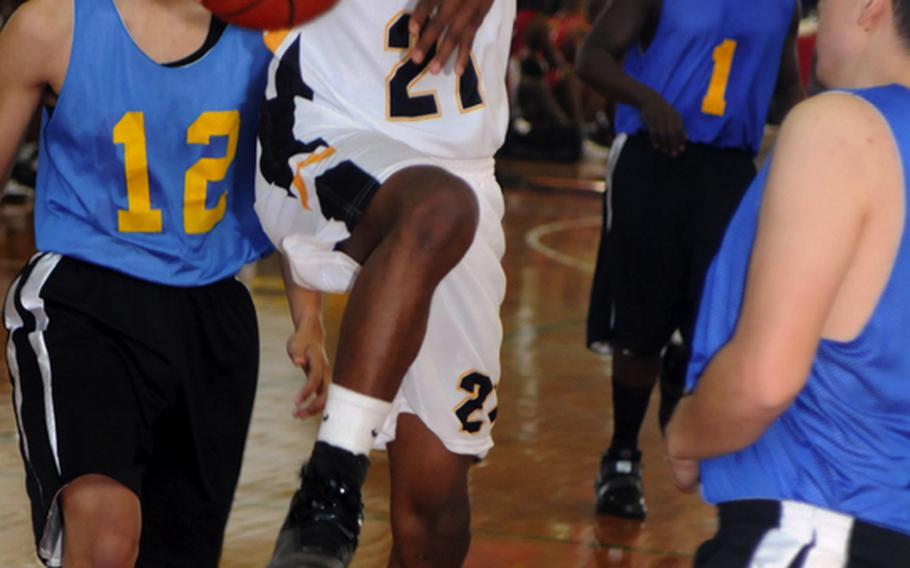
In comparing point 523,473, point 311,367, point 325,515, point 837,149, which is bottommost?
point 523,473

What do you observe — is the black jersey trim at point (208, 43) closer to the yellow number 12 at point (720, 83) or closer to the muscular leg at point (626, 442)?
the yellow number 12 at point (720, 83)

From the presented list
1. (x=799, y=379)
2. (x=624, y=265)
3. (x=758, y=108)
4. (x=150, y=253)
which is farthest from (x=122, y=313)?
(x=758, y=108)

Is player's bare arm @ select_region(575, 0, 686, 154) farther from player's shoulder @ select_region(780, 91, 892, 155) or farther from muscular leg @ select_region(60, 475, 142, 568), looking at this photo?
player's shoulder @ select_region(780, 91, 892, 155)

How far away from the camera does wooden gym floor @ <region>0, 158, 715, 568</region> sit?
4.66 meters

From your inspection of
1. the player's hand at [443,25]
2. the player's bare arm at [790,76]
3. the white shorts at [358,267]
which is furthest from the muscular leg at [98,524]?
the player's bare arm at [790,76]

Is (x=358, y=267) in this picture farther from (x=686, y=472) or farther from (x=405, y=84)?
(x=686, y=472)

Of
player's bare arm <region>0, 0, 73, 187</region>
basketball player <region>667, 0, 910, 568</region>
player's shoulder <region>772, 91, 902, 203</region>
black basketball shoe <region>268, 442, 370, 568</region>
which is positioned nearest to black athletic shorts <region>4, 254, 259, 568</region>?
player's bare arm <region>0, 0, 73, 187</region>

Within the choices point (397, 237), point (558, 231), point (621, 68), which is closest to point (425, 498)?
point (397, 237)

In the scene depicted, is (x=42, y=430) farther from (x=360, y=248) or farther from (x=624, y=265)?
(x=624, y=265)

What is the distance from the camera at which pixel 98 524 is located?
9.69 feet

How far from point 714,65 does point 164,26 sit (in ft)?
7.79

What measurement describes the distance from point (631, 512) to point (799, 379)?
324 centimetres

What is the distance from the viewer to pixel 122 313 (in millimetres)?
3141

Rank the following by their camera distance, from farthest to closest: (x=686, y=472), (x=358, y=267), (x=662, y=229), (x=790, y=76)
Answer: (x=790, y=76)
(x=662, y=229)
(x=358, y=267)
(x=686, y=472)
